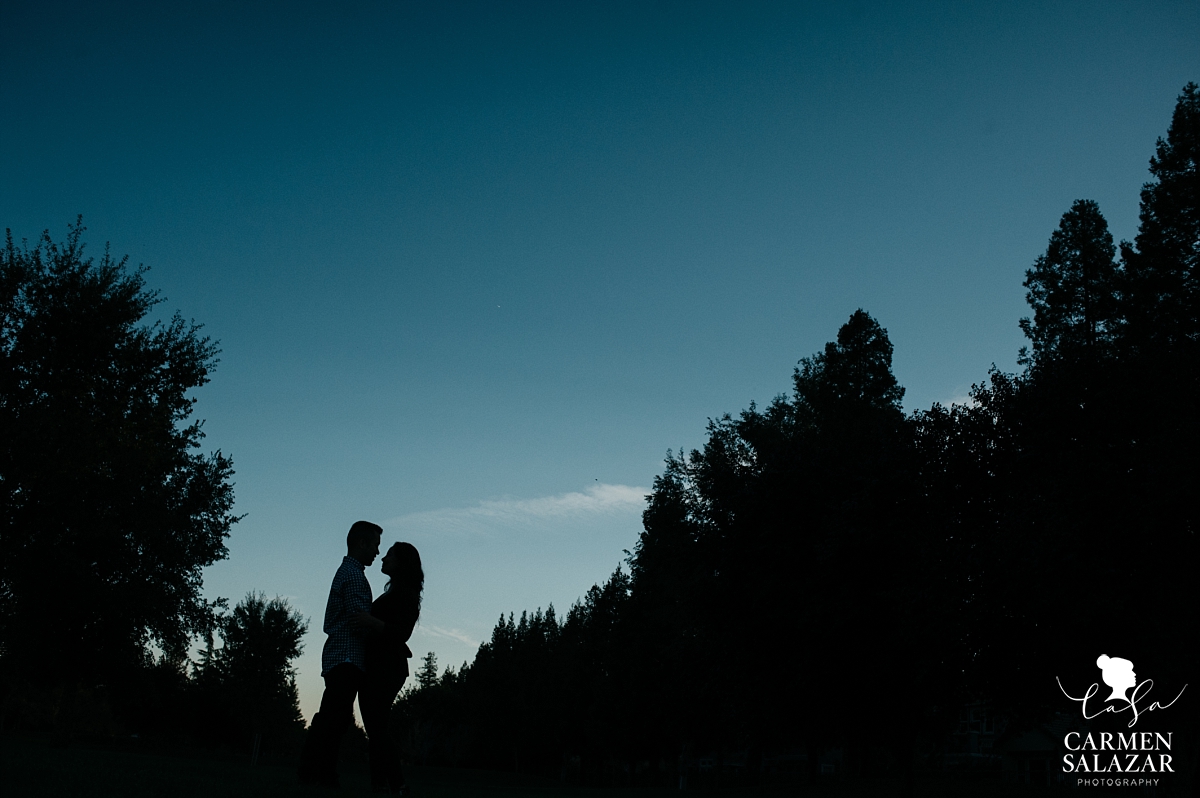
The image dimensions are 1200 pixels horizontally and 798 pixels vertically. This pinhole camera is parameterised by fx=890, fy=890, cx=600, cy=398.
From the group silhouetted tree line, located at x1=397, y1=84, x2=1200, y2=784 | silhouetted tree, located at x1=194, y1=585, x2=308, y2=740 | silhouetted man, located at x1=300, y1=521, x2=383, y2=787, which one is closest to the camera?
silhouetted man, located at x1=300, y1=521, x2=383, y2=787

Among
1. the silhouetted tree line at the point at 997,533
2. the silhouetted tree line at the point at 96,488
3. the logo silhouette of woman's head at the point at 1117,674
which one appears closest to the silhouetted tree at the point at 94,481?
the silhouetted tree line at the point at 96,488

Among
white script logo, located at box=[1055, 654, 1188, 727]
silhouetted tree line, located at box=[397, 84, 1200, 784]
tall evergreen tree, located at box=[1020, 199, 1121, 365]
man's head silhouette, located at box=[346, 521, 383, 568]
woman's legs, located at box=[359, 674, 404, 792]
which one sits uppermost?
tall evergreen tree, located at box=[1020, 199, 1121, 365]

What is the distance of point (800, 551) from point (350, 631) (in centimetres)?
2069

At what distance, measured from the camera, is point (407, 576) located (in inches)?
331

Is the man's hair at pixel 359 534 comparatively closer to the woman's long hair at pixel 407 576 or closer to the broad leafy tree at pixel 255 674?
the woman's long hair at pixel 407 576

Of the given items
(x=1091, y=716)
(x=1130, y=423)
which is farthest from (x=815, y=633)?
(x=1130, y=423)

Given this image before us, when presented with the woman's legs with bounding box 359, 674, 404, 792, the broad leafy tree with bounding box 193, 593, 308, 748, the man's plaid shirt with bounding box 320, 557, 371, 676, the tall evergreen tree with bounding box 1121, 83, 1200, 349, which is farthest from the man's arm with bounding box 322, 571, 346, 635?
the broad leafy tree with bounding box 193, 593, 308, 748

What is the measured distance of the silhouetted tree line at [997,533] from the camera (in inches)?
825

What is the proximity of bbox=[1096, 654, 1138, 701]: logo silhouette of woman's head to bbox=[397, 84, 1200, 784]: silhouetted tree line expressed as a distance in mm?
302

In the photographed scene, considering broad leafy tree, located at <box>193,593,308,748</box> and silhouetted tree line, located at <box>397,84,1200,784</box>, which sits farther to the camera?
broad leafy tree, located at <box>193,593,308,748</box>

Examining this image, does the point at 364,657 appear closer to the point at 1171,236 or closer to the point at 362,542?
the point at 362,542

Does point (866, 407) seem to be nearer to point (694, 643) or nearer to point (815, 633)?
point (694, 643)

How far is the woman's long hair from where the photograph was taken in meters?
8.38

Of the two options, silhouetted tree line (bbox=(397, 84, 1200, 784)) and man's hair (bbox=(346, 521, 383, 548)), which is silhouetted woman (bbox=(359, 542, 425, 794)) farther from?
silhouetted tree line (bbox=(397, 84, 1200, 784))
